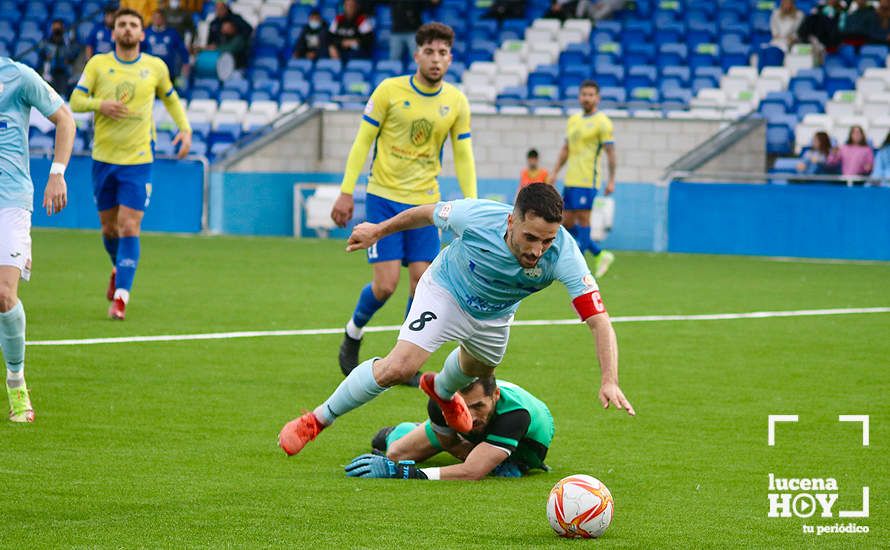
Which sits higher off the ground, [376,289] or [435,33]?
[435,33]

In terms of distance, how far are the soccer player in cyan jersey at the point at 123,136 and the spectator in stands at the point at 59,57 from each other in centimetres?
1636

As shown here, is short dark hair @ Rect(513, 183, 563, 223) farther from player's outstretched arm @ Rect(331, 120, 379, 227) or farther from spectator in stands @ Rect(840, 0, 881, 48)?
spectator in stands @ Rect(840, 0, 881, 48)

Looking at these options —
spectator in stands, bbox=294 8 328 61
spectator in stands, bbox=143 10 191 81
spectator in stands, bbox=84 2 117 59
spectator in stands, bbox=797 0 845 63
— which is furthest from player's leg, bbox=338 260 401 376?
spectator in stands, bbox=294 8 328 61

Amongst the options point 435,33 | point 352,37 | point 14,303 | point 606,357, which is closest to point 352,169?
point 435,33

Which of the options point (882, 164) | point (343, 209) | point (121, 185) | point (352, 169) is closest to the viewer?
point (343, 209)

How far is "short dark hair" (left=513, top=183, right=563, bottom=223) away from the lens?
609 cm

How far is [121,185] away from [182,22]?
60.1ft

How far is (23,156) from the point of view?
816 cm

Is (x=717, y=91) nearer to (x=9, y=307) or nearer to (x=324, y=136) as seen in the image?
(x=324, y=136)

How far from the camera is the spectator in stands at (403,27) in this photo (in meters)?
28.9

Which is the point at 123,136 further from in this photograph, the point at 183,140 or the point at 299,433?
the point at 299,433

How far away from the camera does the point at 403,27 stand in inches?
1144

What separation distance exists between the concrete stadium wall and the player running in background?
1890 cm

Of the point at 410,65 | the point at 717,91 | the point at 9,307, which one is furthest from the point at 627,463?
the point at 410,65
